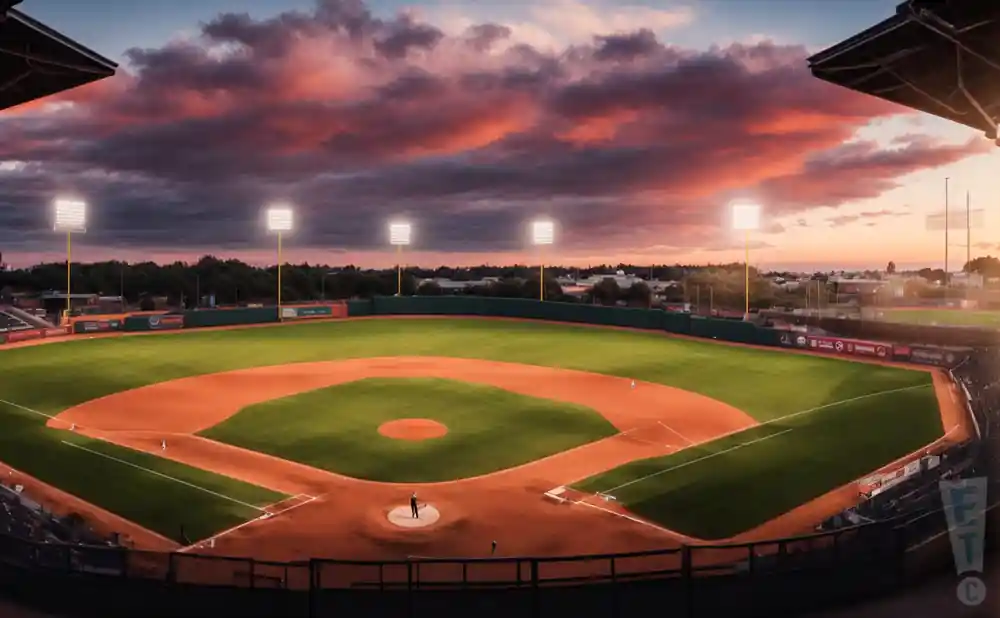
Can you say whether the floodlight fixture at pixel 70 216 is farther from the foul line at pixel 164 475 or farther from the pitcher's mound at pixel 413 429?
the pitcher's mound at pixel 413 429

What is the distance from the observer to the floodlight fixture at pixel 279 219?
6066cm

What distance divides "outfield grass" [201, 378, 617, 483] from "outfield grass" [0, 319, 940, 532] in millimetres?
3847

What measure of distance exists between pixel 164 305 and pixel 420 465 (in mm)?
73420

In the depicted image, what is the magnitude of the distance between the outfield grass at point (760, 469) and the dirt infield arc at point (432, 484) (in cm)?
99

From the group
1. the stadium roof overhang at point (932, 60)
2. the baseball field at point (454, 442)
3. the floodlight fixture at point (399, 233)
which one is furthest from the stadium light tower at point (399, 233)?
the stadium roof overhang at point (932, 60)

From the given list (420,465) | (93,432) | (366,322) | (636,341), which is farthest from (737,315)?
(93,432)

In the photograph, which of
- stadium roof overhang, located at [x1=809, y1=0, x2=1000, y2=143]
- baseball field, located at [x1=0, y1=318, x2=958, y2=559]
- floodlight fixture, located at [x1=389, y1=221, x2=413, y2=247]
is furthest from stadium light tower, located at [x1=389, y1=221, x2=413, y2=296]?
stadium roof overhang, located at [x1=809, y1=0, x2=1000, y2=143]

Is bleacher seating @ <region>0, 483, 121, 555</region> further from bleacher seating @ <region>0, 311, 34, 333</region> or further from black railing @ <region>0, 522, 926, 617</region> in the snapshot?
bleacher seating @ <region>0, 311, 34, 333</region>

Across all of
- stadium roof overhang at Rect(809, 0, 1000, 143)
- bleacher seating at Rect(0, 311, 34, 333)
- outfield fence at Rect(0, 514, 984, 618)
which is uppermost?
stadium roof overhang at Rect(809, 0, 1000, 143)

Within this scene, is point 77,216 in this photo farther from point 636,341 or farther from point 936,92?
point 936,92

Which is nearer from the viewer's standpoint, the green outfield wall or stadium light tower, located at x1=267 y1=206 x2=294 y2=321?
the green outfield wall

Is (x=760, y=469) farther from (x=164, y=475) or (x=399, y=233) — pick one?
(x=399, y=233)

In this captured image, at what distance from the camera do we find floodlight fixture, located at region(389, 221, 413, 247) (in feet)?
230

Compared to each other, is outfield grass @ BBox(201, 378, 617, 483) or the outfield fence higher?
the outfield fence
